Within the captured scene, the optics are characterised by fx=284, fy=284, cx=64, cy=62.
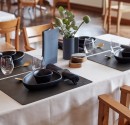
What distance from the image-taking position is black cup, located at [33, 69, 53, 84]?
150 centimetres

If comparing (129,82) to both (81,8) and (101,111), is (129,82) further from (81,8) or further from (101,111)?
(81,8)

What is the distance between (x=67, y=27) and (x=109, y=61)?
0.36 m

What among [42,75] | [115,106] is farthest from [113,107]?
[42,75]

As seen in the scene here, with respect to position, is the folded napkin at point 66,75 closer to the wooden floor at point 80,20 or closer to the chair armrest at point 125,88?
the chair armrest at point 125,88

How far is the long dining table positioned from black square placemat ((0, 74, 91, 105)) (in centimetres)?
2

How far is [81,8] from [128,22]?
202cm

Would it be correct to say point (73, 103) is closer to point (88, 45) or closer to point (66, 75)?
point (66, 75)

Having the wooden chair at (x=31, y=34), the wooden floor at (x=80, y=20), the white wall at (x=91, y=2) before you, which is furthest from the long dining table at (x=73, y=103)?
the white wall at (x=91, y=2)

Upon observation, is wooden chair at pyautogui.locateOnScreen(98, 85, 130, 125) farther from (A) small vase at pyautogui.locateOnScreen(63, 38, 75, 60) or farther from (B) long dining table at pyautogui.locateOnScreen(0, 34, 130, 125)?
(A) small vase at pyautogui.locateOnScreen(63, 38, 75, 60)

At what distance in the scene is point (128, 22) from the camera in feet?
20.4

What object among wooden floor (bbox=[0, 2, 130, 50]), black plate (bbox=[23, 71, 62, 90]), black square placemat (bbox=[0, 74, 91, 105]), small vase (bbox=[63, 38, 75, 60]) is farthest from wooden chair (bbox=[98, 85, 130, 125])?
wooden floor (bbox=[0, 2, 130, 50])

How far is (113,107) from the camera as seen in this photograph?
57.4 inches

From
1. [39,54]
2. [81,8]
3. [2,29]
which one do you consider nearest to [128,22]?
[81,8]

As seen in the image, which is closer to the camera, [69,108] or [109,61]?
[69,108]
